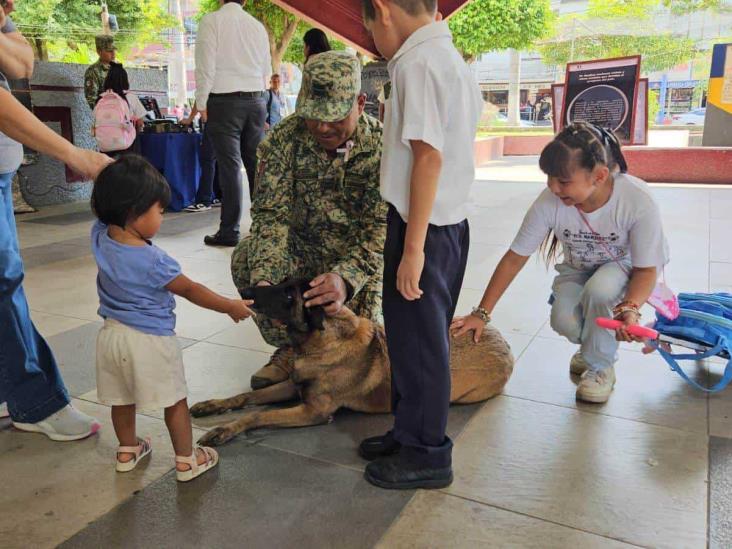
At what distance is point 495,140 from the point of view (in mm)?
16953

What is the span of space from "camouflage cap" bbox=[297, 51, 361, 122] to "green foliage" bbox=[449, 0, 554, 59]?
54.3 feet

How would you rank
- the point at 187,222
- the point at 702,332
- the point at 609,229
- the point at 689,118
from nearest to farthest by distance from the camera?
the point at 609,229
the point at 702,332
the point at 187,222
the point at 689,118

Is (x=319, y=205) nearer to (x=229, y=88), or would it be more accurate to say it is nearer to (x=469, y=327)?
(x=469, y=327)

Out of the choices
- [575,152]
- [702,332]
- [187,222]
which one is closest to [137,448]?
[575,152]

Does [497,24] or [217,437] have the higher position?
[497,24]

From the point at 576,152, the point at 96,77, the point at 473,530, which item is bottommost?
the point at 473,530

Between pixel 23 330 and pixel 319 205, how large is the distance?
1.30 meters

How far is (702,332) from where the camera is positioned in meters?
2.92

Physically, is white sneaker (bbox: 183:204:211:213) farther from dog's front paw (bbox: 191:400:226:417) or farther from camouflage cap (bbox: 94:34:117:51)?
dog's front paw (bbox: 191:400:226:417)

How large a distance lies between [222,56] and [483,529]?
4997mm

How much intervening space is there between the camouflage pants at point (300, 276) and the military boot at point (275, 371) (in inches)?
2.2

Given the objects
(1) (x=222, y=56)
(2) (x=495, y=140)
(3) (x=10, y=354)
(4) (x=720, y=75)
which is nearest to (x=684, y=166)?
(4) (x=720, y=75)

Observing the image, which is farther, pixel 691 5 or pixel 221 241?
pixel 691 5

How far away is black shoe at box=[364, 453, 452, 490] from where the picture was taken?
2.15 meters
